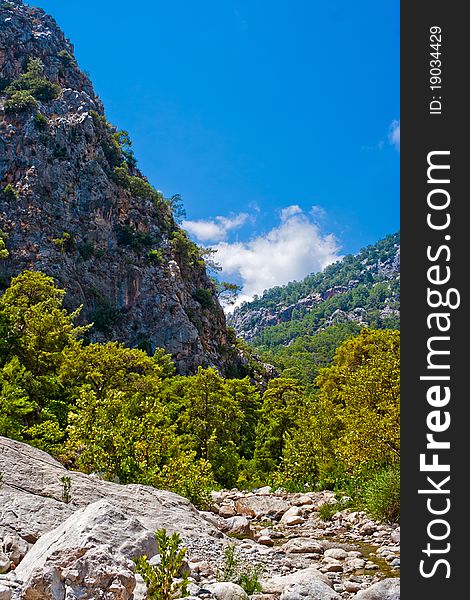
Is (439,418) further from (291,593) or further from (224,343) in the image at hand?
(224,343)

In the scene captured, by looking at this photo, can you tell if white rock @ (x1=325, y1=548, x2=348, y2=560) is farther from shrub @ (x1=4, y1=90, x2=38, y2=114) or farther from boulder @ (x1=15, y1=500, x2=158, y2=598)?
shrub @ (x1=4, y1=90, x2=38, y2=114)

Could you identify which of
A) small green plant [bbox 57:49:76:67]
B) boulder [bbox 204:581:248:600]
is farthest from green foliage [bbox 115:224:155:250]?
boulder [bbox 204:581:248:600]

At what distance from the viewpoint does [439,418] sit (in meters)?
4.99

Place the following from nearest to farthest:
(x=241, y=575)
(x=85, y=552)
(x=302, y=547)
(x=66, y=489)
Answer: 1. (x=85, y=552)
2. (x=241, y=575)
3. (x=66, y=489)
4. (x=302, y=547)

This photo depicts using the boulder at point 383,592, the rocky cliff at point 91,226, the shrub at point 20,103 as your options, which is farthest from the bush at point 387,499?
the shrub at point 20,103

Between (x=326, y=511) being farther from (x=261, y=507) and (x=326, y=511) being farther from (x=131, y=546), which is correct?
(x=131, y=546)

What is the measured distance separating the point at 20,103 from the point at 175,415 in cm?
5163

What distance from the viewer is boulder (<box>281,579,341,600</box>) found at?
8023 mm

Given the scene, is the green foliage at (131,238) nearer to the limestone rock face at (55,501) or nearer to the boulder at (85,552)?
the limestone rock face at (55,501)

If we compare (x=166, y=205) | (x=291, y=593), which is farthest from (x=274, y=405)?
(x=166, y=205)

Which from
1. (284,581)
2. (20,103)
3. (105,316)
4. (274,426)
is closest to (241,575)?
(284,581)

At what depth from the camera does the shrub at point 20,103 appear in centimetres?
6644

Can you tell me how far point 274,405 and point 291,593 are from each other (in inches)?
1373

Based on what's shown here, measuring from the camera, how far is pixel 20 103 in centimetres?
6650
